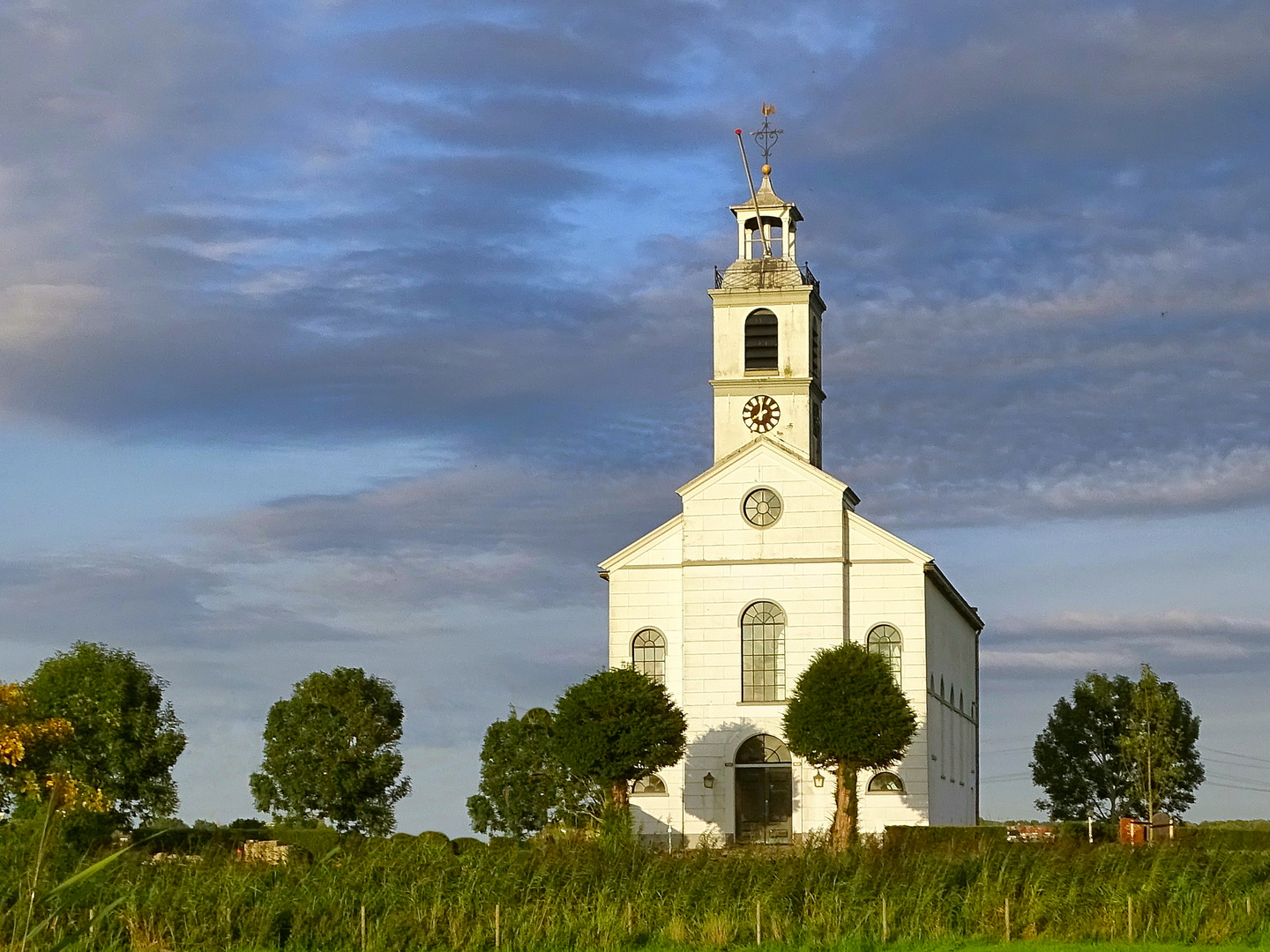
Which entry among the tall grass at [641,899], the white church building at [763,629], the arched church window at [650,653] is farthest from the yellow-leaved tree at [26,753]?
the arched church window at [650,653]

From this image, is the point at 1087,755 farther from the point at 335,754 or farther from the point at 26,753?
the point at 26,753

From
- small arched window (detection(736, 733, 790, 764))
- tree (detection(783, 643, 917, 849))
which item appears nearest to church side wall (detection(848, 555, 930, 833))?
small arched window (detection(736, 733, 790, 764))

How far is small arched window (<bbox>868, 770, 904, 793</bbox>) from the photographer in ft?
154

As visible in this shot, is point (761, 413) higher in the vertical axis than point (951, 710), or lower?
higher

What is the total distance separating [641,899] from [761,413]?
100 feet

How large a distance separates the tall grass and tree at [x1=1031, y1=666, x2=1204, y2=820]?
A: 48329 millimetres

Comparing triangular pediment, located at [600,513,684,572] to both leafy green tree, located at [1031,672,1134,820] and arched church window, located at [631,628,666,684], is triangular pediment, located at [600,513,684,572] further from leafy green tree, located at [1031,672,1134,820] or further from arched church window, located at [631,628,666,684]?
leafy green tree, located at [1031,672,1134,820]

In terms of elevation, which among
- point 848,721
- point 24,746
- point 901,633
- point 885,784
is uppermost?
point 901,633

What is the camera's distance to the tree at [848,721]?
4300cm

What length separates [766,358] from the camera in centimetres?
5422

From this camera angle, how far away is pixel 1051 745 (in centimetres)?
7694

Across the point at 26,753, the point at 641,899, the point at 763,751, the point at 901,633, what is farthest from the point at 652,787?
the point at 641,899

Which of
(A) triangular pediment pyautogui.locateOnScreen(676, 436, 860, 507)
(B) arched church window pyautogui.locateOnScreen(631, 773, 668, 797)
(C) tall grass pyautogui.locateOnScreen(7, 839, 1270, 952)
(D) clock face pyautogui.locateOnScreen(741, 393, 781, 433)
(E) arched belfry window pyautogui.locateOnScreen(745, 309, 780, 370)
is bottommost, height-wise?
(C) tall grass pyautogui.locateOnScreen(7, 839, 1270, 952)

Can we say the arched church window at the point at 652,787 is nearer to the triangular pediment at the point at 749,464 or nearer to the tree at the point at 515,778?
the triangular pediment at the point at 749,464
